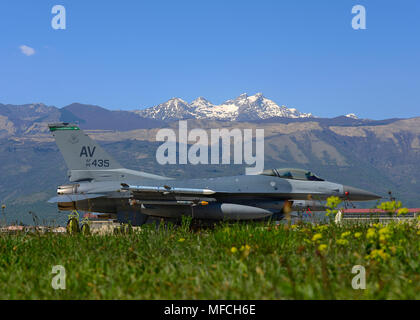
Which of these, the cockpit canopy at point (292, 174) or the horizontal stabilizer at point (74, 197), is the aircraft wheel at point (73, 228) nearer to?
the horizontal stabilizer at point (74, 197)

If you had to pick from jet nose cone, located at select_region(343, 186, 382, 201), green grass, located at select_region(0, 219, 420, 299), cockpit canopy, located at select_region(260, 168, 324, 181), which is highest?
cockpit canopy, located at select_region(260, 168, 324, 181)

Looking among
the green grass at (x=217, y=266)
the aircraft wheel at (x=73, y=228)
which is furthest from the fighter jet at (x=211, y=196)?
the green grass at (x=217, y=266)

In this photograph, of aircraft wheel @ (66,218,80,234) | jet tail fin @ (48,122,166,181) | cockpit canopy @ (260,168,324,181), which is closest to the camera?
aircraft wheel @ (66,218,80,234)

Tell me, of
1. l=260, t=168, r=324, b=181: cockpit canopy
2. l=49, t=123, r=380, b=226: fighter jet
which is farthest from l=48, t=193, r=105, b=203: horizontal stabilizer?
l=260, t=168, r=324, b=181: cockpit canopy

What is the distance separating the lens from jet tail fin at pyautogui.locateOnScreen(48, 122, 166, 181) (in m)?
23.8

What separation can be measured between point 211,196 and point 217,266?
13.9 m

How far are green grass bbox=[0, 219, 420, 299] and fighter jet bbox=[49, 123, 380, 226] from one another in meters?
10.1

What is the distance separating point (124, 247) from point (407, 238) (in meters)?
4.56

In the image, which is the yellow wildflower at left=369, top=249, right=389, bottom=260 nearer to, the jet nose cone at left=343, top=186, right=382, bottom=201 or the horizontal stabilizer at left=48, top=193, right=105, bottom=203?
the jet nose cone at left=343, top=186, right=382, bottom=201

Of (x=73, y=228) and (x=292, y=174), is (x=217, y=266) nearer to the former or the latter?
(x=73, y=228)

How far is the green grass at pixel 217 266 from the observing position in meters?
5.06

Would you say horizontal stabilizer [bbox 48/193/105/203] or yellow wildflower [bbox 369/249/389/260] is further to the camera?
horizontal stabilizer [bbox 48/193/105/203]

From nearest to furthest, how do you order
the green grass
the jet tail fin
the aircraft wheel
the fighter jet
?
the green grass → the aircraft wheel → the fighter jet → the jet tail fin
